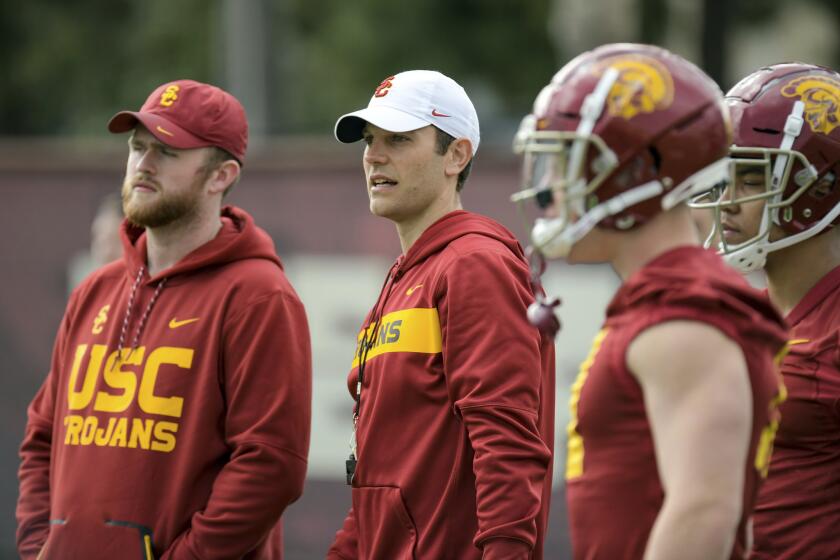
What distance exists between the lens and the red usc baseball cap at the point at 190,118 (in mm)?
4266

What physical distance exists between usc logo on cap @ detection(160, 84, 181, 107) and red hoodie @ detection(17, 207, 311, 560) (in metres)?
0.50

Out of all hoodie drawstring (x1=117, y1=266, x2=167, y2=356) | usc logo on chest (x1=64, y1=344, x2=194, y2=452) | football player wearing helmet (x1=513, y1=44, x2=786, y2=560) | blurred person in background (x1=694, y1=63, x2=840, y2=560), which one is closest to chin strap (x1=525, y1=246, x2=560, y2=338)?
football player wearing helmet (x1=513, y1=44, x2=786, y2=560)

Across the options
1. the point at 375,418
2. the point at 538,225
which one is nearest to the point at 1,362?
the point at 375,418

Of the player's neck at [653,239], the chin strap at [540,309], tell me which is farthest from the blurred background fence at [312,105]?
the player's neck at [653,239]

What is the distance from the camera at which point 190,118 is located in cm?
432

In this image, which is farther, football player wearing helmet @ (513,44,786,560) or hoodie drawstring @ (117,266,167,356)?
hoodie drawstring @ (117,266,167,356)

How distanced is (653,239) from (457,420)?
1.11m

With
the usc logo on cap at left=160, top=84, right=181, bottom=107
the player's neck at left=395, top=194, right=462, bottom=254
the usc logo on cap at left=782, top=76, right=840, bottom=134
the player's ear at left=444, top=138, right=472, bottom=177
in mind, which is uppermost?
the usc logo on cap at left=160, top=84, right=181, bottom=107

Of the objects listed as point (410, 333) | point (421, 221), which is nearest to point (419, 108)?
point (421, 221)

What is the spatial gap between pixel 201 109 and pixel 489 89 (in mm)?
14538

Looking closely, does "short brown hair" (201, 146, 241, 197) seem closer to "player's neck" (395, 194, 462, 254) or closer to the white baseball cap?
the white baseball cap

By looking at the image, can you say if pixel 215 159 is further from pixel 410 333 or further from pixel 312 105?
pixel 312 105

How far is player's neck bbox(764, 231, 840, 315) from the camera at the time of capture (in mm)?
3588

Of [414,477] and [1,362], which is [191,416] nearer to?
[414,477]
